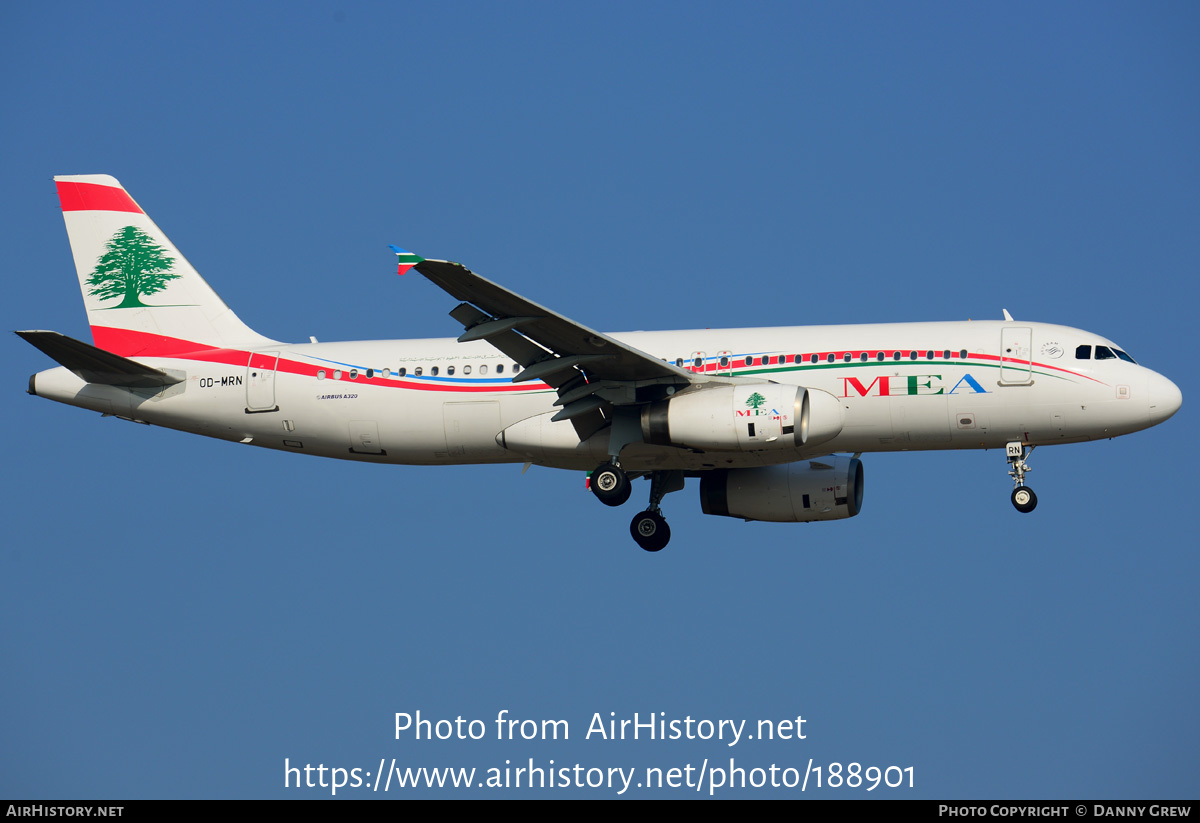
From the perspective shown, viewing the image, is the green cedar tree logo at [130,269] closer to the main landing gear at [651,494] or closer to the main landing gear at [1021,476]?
the main landing gear at [651,494]

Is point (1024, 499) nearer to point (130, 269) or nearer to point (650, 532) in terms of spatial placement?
point (650, 532)

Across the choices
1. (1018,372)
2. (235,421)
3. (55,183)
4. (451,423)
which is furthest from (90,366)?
(1018,372)

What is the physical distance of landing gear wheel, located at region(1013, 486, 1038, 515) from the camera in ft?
122

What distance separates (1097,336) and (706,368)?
947cm

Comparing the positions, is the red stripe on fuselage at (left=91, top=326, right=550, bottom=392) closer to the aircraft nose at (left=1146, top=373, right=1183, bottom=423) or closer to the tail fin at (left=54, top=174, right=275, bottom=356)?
the tail fin at (left=54, top=174, right=275, bottom=356)

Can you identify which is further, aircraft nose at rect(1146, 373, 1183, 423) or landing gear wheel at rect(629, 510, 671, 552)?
landing gear wheel at rect(629, 510, 671, 552)

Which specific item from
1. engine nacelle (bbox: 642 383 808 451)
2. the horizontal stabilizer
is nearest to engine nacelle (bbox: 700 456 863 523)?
engine nacelle (bbox: 642 383 808 451)

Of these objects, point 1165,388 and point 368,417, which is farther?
point 368,417

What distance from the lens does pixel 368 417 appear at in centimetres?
3888

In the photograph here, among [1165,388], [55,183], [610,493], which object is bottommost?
[610,493]

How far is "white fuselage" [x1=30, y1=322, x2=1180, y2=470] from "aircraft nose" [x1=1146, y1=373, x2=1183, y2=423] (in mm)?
33

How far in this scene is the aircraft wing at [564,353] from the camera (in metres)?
33.4
